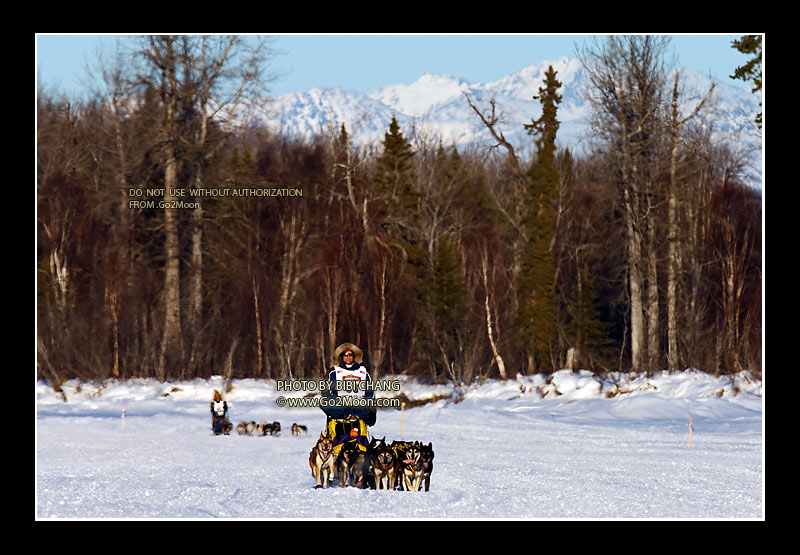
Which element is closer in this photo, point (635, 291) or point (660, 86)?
point (660, 86)

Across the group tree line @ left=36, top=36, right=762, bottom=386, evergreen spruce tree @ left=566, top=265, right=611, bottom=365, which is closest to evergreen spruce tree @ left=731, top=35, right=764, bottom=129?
tree line @ left=36, top=36, right=762, bottom=386

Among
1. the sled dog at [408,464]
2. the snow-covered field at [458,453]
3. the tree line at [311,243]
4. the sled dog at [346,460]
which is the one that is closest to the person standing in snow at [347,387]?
the sled dog at [346,460]

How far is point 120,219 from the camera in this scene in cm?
1498

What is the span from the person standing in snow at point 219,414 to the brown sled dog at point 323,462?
18.8ft

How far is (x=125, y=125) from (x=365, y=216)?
499cm

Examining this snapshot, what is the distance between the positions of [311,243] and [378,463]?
22.8 feet

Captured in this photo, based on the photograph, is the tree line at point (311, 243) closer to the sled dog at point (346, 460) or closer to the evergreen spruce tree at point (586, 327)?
the evergreen spruce tree at point (586, 327)

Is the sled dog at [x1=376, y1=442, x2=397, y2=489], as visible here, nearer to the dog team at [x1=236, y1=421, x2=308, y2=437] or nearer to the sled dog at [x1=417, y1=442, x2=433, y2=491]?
the sled dog at [x1=417, y1=442, x2=433, y2=491]

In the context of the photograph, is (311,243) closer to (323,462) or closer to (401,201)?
(401,201)

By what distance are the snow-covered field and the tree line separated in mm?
601

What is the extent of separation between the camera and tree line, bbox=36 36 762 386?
46.6 ft

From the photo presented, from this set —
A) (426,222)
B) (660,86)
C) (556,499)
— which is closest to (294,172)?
(426,222)

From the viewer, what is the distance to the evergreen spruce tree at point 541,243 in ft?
66.9

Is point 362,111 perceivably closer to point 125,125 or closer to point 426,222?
point 426,222
